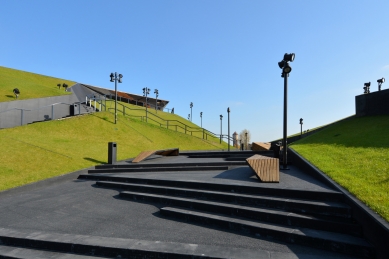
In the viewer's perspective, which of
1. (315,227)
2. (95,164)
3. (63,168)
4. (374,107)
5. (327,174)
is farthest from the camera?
(374,107)

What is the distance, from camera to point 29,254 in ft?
14.2

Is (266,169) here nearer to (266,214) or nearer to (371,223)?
(266,214)

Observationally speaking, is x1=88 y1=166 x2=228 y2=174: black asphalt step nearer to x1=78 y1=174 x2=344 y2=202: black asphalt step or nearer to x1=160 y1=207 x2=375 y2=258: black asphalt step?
x1=78 y1=174 x2=344 y2=202: black asphalt step

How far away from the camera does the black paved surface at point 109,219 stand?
4094 millimetres

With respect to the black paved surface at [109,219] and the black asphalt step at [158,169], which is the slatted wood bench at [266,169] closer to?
the black paved surface at [109,219]

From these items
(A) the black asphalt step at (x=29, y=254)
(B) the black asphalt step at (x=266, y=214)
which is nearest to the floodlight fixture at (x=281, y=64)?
(B) the black asphalt step at (x=266, y=214)

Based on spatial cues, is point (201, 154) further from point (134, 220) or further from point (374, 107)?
point (374, 107)

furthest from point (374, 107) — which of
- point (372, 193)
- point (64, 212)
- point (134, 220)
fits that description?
point (64, 212)

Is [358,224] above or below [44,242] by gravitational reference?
above

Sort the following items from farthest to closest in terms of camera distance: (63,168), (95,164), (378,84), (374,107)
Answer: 1. (378,84)
2. (374,107)
3. (95,164)
4. (63,168)

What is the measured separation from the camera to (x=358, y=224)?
389cm

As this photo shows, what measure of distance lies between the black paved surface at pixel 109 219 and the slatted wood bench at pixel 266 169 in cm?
22

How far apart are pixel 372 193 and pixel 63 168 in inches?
422

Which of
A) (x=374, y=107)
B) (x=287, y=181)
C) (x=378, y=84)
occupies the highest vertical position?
(x=378, y=84)
